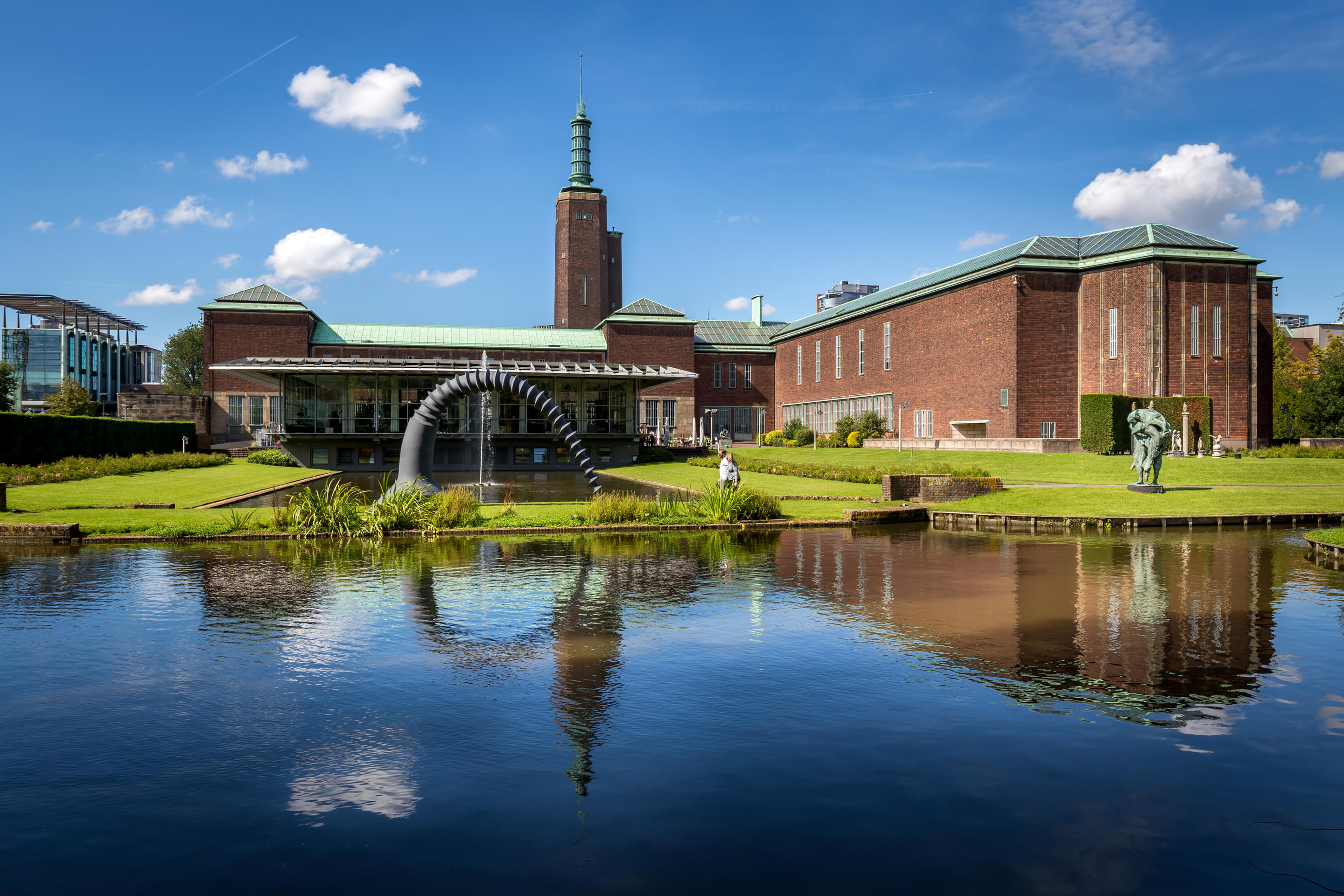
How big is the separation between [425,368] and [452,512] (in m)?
29.0

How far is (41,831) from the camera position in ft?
15.0

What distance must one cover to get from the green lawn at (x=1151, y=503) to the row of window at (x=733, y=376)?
158 feet

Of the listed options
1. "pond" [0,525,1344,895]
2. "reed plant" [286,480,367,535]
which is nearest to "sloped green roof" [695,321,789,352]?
"reed plant" [286,480,367,535]

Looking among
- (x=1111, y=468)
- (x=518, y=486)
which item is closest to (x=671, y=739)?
(x=518, y=486)

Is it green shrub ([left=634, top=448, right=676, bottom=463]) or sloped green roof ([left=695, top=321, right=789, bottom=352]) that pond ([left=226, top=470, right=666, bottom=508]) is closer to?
green shrub ([left=634, top=448, right=676, bottom=463])

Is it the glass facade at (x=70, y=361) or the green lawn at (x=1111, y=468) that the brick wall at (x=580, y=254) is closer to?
the green lawn at (x=1111, y=468)

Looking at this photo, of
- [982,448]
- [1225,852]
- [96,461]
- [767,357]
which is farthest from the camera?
[767,357]

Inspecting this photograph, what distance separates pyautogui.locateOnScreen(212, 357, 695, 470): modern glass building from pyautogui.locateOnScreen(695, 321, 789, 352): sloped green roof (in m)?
25.5

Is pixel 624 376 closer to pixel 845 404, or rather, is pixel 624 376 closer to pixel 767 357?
pixel 845 404

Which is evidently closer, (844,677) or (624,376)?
(844,677)

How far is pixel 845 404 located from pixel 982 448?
1803cm

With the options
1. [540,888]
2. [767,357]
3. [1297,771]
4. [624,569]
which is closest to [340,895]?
[540,888]

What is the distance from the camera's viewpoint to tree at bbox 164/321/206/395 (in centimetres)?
8988

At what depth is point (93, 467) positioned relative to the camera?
29281mm
